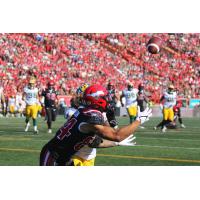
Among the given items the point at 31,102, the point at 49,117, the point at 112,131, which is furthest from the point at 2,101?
the point at 112,131

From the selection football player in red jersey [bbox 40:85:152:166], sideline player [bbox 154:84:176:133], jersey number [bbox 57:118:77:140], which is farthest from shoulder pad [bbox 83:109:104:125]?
sideline player [bbox 154:84:176:133]

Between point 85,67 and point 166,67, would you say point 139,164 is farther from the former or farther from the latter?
point 166,67

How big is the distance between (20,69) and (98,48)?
7763mm

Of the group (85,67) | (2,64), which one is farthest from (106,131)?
(85,67)

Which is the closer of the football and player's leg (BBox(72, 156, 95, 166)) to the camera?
player's leg (BBox(72, 156, 95, 166))

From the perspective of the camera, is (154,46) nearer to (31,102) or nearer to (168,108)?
(168,108)

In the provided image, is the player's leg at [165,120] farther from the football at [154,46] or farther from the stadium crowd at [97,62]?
the stadium crowd at [97,62]

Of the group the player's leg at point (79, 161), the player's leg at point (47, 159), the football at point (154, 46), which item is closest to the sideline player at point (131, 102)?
the football at point (154, 46)

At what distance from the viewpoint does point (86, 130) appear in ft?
18.2

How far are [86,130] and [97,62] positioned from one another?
3066 cm

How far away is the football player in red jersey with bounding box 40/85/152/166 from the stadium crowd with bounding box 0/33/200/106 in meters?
23.3

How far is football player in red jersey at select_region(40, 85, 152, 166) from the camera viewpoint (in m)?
5.50

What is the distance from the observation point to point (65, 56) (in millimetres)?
35000

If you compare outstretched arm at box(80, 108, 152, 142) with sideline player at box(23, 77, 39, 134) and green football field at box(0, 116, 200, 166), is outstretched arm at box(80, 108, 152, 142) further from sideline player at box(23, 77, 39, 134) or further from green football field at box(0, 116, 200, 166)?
sideline player at box(23, 77, 39, 134)
